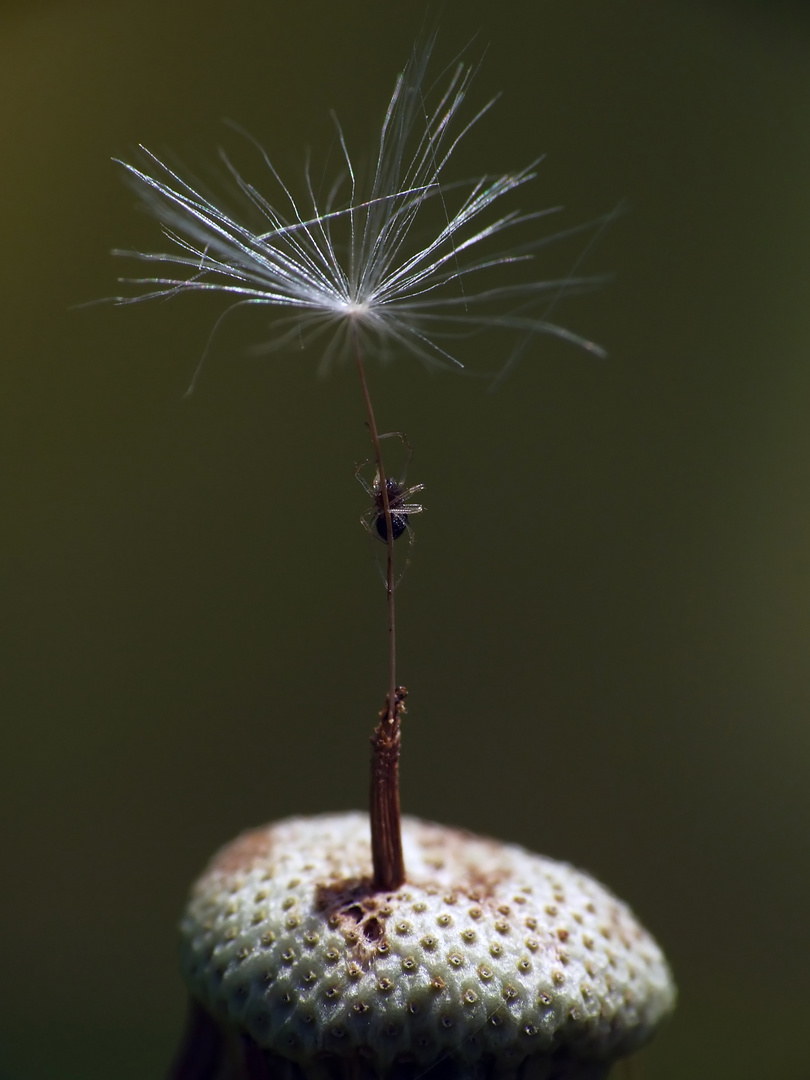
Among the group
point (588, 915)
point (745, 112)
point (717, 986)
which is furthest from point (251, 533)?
point (717, 986)

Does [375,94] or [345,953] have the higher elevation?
[375,94]

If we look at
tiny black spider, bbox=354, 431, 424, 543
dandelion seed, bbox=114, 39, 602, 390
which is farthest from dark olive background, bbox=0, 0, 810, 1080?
tiny black spider, bbox=354, 431, 424, 543

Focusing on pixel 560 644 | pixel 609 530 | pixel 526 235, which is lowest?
pixel 560 644

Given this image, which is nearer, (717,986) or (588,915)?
(588,915)

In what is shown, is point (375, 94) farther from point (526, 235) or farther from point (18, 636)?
point (18, 636)

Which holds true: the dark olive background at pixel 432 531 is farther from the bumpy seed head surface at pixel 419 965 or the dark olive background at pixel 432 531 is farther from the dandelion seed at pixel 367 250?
the bumpy seed head surface at pixel 419 965

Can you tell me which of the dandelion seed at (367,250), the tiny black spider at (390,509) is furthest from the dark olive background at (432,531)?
the tiny black spider at (390,509)

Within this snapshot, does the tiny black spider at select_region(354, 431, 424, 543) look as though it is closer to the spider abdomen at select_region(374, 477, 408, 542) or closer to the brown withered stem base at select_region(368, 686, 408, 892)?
the spider abdomen at select_region(374, 477, 408, 542)
